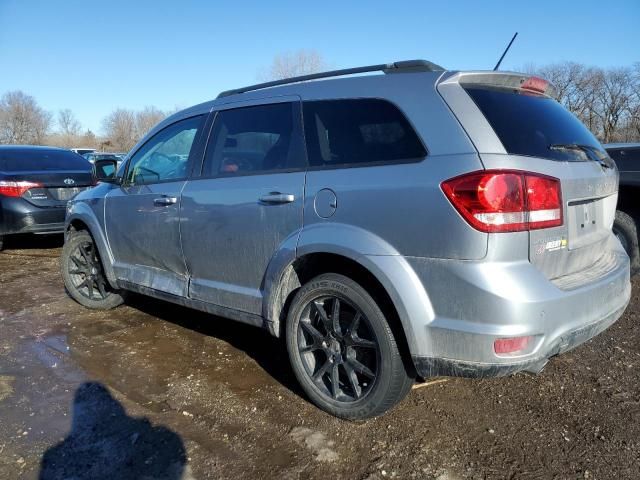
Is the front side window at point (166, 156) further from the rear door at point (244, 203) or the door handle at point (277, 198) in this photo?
the door handle at point (277, 198)

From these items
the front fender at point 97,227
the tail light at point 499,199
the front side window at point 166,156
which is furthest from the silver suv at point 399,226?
the front fender at point 97,227

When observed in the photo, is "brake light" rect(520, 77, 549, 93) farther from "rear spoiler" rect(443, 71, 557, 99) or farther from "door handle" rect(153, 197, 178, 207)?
"door handle" rect(153, 197, 178, 207)

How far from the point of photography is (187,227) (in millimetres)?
3592

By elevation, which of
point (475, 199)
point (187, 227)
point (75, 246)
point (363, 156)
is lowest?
point (75, 246)

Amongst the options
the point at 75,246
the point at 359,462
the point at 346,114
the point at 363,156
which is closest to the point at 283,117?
the point at 346,114

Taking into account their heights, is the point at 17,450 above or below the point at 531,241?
below

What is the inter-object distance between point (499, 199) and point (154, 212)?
2610 millimetres

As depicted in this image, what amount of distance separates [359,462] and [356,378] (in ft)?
1.44

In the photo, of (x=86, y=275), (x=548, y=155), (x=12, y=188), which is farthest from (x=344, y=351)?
(x=12, y=188)

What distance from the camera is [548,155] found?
2.54 m

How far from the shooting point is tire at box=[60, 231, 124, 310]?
495 centimetres

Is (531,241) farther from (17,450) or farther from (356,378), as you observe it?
(17,450)

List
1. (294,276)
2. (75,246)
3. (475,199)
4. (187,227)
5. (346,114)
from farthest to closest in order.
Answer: (75,246)
(187,227)
(294,276)
(346,114)
(475,199)

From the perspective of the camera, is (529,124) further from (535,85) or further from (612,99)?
(612,99)
